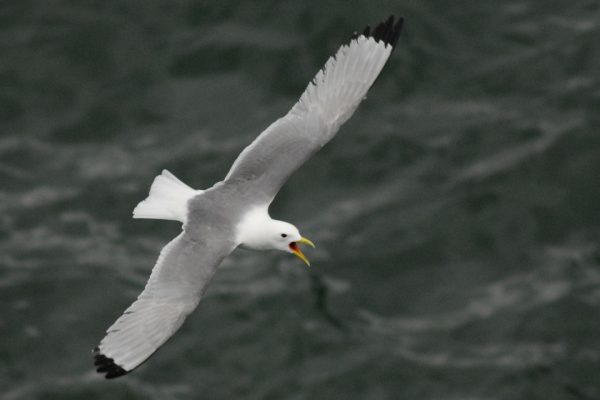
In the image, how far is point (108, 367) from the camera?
7457 mm

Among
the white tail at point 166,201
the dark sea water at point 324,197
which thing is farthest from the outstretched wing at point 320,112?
the dark sea water at point 324,197

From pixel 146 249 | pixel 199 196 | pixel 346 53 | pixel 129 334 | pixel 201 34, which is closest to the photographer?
pixel 129 334

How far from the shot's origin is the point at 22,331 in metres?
11.7

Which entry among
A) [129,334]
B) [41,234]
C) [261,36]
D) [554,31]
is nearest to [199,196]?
[129,334]

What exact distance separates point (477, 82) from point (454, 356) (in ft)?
11.2

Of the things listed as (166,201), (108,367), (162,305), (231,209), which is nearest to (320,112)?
(231,209)

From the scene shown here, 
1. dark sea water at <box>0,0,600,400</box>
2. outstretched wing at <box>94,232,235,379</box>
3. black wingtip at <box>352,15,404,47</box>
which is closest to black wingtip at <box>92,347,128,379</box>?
outstretched wing at <box>94,232,235,379</box>

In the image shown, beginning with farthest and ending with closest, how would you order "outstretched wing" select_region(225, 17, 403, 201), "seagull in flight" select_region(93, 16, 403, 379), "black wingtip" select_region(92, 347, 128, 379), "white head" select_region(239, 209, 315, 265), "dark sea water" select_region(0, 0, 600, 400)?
"dark sea water" select_region(0, 0, 600, 400) < "outstretched wing" select_region(225, 17, 403, 201) < "white head" select_region(239, 209, 315, 265) < "seagull in flight" select_region(93, 16, 403, 379) < "black wingtip" select_region(92, 347, 128, 379)

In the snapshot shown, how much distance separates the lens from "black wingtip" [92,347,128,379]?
743cm

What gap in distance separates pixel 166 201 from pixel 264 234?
744 millimetres

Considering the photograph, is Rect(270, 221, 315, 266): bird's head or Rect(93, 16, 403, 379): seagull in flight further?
Rect(270, 221, 315, 266): bird's head

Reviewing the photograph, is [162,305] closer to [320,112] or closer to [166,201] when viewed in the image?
[166,201]

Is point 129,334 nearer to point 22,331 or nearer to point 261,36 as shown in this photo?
point 22,331

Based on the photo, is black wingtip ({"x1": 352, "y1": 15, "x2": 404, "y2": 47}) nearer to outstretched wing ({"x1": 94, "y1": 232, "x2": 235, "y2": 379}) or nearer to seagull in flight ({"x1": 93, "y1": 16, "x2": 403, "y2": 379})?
seagull in flight ({"x1": 93, "y1": 16, "x2": 403, "y2": 379})
